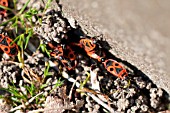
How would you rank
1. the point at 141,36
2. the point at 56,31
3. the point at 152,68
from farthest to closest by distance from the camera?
the point at 56,31
the point at 152,68
the point at 141,36

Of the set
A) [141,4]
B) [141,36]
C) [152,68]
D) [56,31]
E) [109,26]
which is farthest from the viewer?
[56,31]

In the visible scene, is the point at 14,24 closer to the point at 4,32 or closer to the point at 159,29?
the point at 4,32

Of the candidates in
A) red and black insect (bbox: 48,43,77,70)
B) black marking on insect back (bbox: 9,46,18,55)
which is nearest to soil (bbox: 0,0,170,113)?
red and black insect (bbox: 48,43,77,70)

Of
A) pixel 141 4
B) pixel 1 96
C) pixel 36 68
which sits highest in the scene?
pixel 141 4

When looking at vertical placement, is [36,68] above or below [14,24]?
below

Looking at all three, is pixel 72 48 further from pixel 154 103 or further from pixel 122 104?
pixel 154 103

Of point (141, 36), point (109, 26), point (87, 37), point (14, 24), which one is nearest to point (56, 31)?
point (87, 37)

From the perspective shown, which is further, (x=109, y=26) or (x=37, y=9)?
(x=37, y=9)
